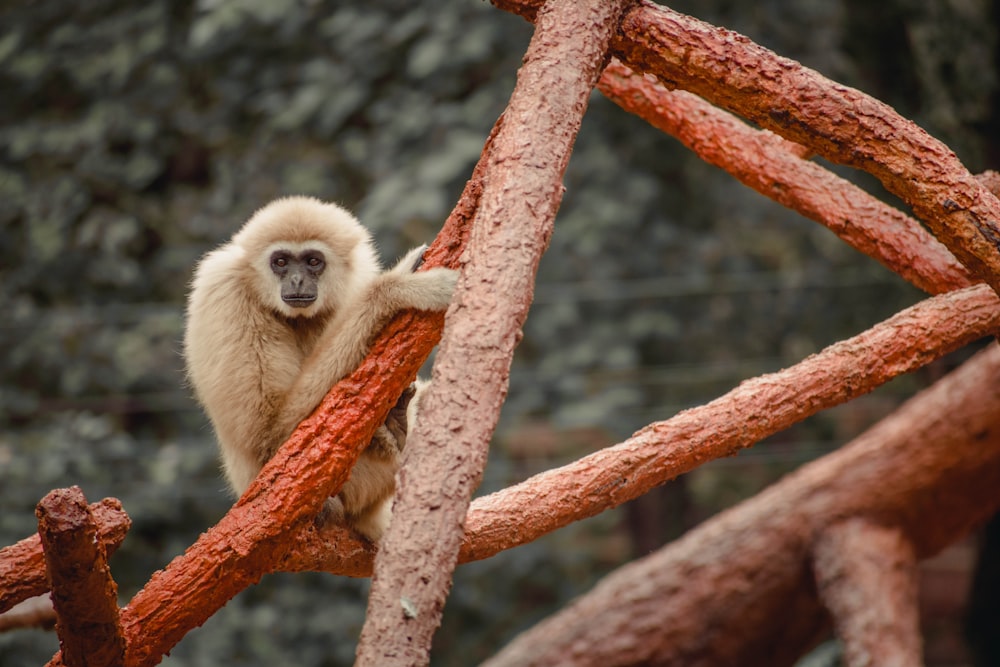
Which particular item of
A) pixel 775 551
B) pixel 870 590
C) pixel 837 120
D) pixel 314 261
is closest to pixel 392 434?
pixel 314 261

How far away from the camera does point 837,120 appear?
2123mm

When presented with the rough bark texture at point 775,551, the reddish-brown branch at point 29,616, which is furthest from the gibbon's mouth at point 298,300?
the rough bark texture at point 775,551

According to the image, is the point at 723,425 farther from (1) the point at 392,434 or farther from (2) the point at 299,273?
(2) the point at 299,273

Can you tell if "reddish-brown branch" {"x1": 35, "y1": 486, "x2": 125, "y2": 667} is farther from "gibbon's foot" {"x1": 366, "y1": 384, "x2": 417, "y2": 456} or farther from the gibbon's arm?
"gibbon's foot" {"x1": 366, "y1": 384, "x2": 417, "y2": 456}

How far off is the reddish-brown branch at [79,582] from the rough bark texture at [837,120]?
58.9 inches

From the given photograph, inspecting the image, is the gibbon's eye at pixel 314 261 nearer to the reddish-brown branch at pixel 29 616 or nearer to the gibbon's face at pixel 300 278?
the gibbon's face at pixel 300 278

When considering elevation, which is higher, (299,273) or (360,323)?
(299,273)

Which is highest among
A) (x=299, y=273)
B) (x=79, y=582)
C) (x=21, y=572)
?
(x=299, y=273)

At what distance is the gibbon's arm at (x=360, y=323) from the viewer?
2.12 meters

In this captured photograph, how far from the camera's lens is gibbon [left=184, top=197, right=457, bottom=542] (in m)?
2.23

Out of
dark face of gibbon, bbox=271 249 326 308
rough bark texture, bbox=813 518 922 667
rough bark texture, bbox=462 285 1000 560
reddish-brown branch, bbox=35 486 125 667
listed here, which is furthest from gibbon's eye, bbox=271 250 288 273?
rough bark texture, bbox=813 518 922 667

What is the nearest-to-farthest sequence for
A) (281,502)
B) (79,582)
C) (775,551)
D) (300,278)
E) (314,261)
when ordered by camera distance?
(79,582)
(281,502)
(300,278)
(314,261)
(775,551)

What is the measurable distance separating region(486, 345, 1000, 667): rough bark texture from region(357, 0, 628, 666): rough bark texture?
7.87 ft

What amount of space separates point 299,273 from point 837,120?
145 centimetres
